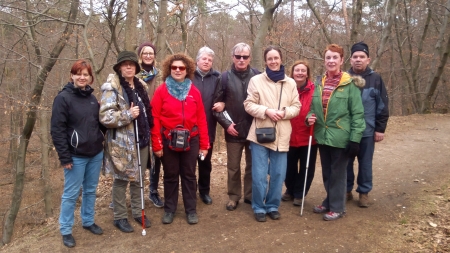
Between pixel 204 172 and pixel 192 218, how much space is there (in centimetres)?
76

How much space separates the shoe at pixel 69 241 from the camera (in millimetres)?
3684

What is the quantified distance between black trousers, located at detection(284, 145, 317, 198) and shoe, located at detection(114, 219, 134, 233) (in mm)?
2245

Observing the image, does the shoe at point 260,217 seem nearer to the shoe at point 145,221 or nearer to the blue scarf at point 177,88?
the shoe at point 145,221

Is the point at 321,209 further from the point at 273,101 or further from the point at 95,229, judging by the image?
the point at 95,229

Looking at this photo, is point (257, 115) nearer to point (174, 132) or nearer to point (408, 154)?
point (174, 132)

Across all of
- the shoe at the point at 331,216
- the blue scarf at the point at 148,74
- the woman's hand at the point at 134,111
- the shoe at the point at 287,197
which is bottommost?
the shoe at the point at 287,197

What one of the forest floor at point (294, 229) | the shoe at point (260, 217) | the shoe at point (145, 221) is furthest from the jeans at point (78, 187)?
the shoe at point (260, 217)

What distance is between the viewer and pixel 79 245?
12.2ft

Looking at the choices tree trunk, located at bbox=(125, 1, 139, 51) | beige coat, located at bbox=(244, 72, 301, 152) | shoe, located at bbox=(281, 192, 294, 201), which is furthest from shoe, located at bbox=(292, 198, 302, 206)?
tree trunk, located at bbox=(125, 1, 139, 51)

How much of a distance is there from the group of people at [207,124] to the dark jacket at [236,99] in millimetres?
13

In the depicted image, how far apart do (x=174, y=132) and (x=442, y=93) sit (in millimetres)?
19620

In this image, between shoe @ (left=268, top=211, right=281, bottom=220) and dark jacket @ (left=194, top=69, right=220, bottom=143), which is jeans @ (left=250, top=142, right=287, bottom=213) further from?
dark jacket @ (left=194, top=69, right=220, bottom=143)

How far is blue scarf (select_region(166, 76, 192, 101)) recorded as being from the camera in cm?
388

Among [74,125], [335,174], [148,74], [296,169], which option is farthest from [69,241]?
[335,174]
